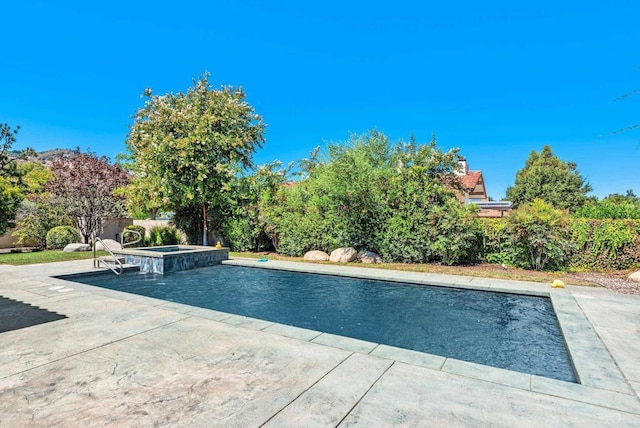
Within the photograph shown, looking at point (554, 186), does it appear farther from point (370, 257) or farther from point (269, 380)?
point (269, 380)

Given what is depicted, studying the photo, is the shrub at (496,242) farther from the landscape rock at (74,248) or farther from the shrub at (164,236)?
the landscape rock at (74,248)

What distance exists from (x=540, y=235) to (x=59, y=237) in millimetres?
21274

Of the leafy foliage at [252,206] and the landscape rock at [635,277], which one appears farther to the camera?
the leafy foliage at [252,206]

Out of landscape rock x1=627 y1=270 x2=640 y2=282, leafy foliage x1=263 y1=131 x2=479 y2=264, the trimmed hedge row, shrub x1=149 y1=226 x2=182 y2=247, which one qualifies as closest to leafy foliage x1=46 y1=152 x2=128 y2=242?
shrub x1=149 y1=226 x2=182 y2=247

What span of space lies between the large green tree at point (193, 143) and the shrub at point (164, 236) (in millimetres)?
1790

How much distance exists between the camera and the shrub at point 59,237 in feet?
56.0

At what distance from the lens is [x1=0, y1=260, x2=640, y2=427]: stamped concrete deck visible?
264 cm

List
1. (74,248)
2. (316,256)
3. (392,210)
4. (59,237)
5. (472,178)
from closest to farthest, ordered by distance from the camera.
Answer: (392,210) < (316,256) < (74,248) < (59,237) < (472,178)

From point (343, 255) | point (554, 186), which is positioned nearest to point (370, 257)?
point (343, 255)

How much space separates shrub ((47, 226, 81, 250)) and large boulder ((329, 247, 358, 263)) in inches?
560

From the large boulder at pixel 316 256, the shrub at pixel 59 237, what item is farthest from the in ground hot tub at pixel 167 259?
the shrub at pixel 59 237

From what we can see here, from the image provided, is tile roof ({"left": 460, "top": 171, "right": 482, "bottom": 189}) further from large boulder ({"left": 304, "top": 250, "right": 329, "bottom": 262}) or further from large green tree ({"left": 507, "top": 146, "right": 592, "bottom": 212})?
large boulder ({"left": 304, "top": 250, "right": 329, "bottom": 262})

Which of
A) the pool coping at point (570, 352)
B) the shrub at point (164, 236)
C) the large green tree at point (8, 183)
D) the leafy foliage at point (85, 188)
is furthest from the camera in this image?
the shrub at point (164, 236)

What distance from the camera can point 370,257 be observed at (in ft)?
42.1
